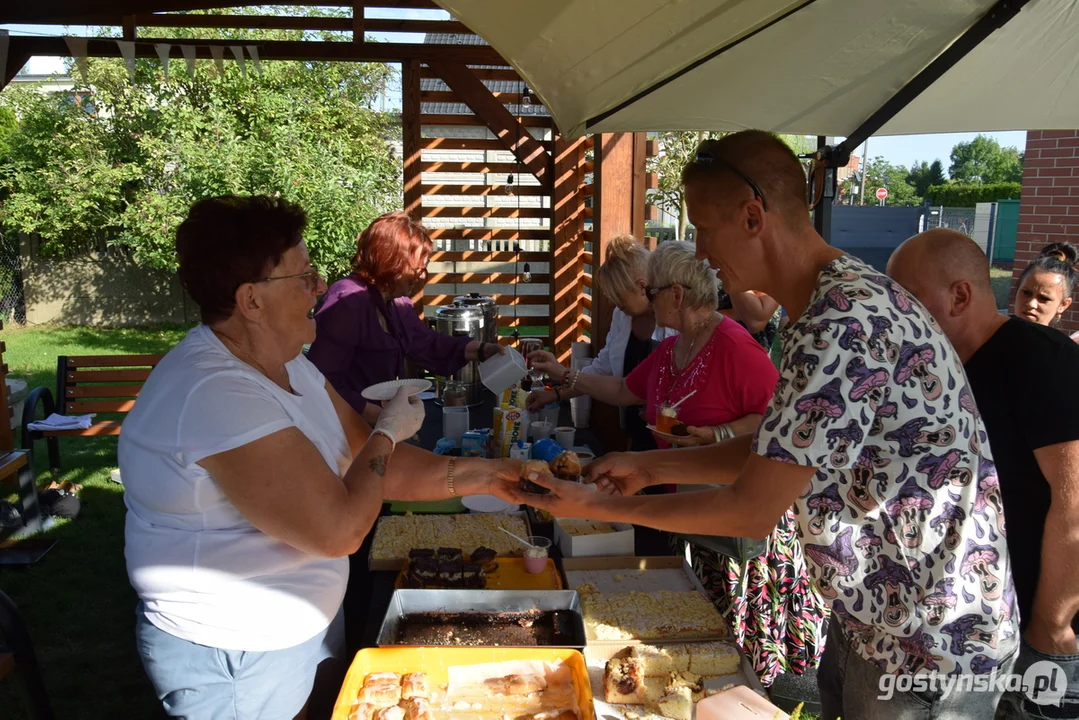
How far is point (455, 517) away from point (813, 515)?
179cm

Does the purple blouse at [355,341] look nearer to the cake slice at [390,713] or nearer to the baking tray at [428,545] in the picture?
the baking tray at [428,545]

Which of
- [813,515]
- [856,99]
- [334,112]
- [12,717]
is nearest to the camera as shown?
[813,515]

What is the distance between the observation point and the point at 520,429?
147 inches

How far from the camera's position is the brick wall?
803 cm

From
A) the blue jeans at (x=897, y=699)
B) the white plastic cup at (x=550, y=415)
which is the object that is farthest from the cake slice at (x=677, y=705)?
the white plastic cup at (x=550, y=415)

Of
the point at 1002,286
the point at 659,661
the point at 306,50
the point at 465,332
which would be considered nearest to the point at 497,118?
the point at 306,50

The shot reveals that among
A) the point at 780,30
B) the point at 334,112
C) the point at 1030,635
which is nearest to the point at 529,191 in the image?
the point at 780,30

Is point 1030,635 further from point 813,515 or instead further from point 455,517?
point 455,517

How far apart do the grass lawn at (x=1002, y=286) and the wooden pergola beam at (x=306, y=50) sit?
38.2ft

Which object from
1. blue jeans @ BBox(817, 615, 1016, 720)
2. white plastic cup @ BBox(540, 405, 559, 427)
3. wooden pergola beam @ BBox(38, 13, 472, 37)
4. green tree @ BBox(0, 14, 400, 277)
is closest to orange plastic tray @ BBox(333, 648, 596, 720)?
blue jeans @ BBox(817, 615, 1016, 720)

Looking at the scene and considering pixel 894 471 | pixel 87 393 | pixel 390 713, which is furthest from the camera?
pixel 87 393

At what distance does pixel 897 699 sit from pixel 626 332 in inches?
115

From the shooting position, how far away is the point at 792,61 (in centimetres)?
301

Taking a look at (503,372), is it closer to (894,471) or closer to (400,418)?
(400,418)
